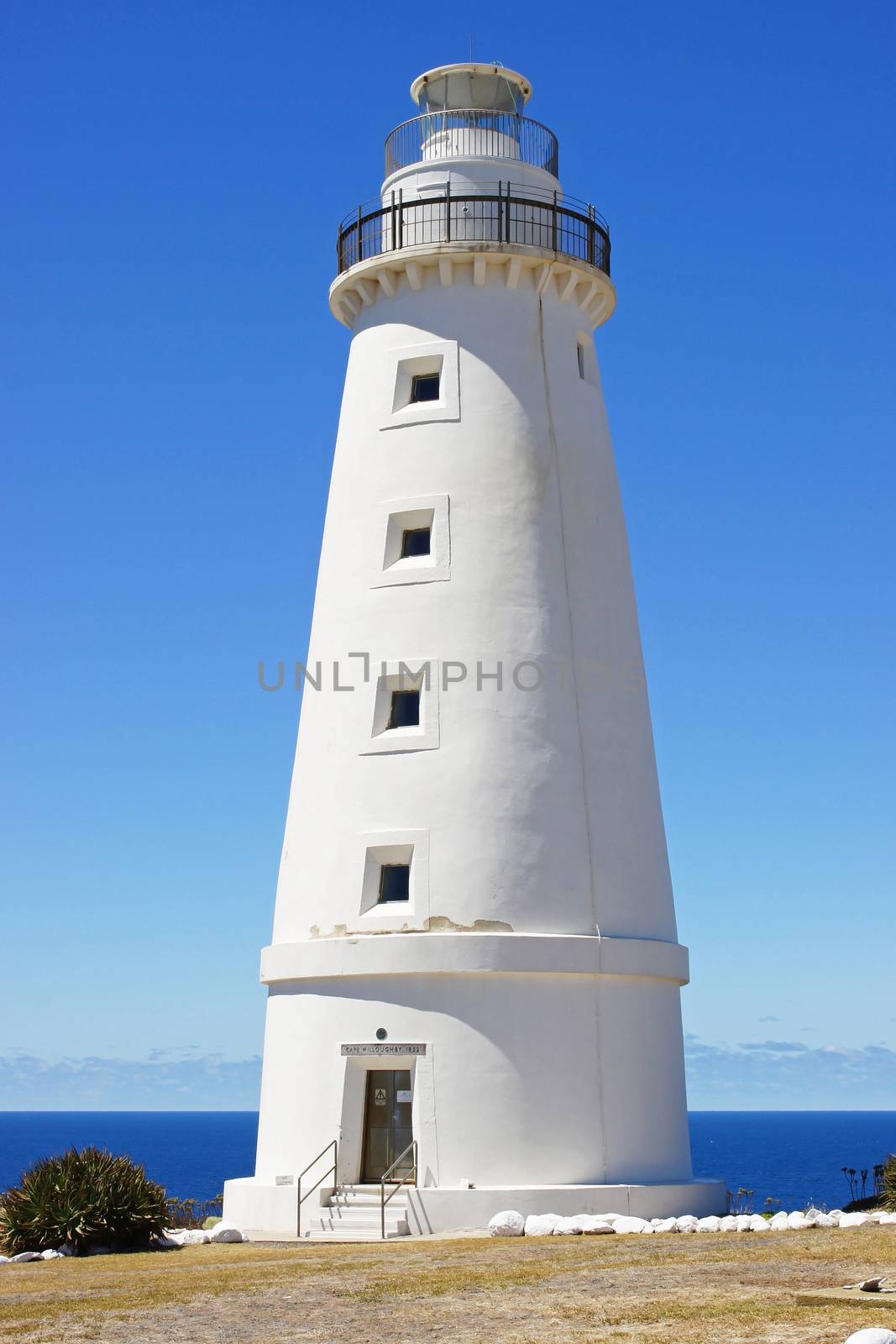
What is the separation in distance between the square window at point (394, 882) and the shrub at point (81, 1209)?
6.07m

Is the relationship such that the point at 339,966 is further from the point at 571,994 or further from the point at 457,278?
the point at 457,278

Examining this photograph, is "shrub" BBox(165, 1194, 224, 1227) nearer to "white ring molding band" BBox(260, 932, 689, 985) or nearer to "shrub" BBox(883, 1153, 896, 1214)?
"white ring molding band" BBox(260, 932, 689, 985)

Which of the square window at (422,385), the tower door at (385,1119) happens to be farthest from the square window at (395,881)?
the square window at (422,385)

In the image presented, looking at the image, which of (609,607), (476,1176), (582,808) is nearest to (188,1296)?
(476,1176)

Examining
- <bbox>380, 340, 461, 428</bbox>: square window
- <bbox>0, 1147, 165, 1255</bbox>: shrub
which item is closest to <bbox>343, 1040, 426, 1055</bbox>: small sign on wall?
<bbox>0, 1147, 165, 1255</bbox>: shrub

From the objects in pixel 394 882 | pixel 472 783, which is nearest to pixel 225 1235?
pixel 394 882

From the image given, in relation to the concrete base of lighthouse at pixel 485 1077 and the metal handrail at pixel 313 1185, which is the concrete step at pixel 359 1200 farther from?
the metal handrail at pixel 313 1185

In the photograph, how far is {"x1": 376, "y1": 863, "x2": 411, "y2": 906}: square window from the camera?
27.8 meters

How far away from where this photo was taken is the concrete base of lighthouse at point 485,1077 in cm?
2592

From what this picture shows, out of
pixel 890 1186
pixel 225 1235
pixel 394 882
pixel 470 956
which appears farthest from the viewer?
pixel 394 882

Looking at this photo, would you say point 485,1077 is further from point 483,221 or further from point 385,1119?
point 483,221

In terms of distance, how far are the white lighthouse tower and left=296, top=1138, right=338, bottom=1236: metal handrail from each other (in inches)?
3.6

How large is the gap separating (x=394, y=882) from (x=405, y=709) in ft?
10.1

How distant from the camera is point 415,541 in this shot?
29.8 metres
